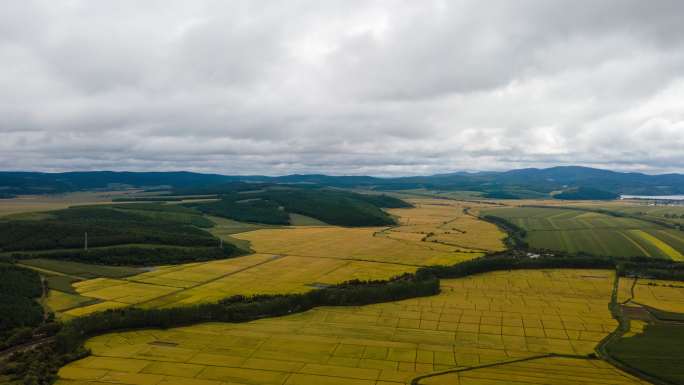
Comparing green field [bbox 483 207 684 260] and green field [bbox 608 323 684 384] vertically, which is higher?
green field [bbox 483 207 684 260]

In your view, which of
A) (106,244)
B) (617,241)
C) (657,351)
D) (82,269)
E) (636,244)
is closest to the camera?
(657,351)

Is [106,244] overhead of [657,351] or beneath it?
overhead

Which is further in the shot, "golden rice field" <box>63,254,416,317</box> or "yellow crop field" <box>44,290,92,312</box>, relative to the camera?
"golden rice field" <box>63,254,416,317</box>

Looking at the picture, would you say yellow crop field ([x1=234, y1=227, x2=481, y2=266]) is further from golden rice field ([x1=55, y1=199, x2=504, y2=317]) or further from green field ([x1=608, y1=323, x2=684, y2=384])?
green field ([x1=608, y1=323, x2=684, y2=384])

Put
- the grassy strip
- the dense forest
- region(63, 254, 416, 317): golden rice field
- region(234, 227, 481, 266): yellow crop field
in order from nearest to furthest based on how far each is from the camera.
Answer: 1. region(63, 254, 416, 317): golden rice field
2. the grassy strip
3. the dense forest
4. region(234, 227, 481, 266): yellow crop field

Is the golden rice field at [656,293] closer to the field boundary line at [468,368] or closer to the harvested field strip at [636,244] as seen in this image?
the harvested field strip at [636,244]

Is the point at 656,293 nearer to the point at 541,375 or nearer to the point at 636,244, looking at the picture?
the point at 541,375

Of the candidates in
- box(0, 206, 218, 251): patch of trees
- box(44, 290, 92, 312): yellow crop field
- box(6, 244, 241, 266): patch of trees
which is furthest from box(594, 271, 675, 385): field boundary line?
box(0, 206, 218, 251): patch of trees

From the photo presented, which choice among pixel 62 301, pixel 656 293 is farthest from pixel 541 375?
pixel 62 301
